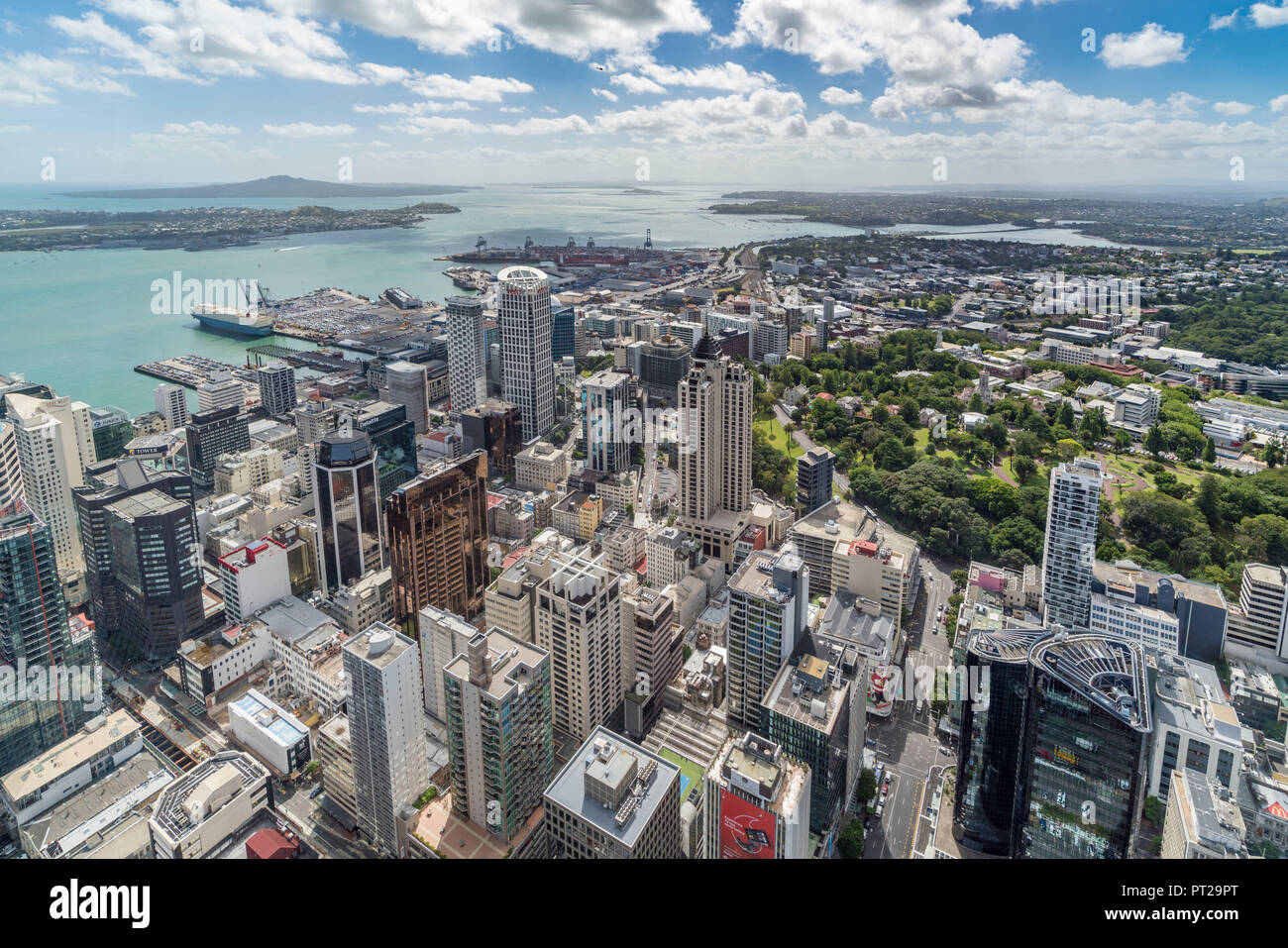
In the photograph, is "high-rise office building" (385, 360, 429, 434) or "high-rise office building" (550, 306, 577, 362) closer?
"high-rise office building" (385, 360, 429, 434)

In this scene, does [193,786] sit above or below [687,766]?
above

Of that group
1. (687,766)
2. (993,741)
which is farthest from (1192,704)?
(687,766)

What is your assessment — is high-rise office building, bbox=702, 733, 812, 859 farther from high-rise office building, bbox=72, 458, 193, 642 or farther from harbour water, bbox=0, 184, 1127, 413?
harbour water, bbox=0, 184, 1127, 413

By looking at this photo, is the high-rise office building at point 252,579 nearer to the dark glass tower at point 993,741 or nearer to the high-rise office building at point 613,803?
the high-rise office building at point 613,803

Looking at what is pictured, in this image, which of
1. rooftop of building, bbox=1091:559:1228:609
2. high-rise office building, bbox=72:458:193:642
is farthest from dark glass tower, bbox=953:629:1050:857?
high-rise office building, bbox=72:458:193:642

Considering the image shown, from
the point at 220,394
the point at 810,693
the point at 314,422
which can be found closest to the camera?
the point at 810,693

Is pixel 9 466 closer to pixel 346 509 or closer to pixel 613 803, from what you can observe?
pixel 346 509
